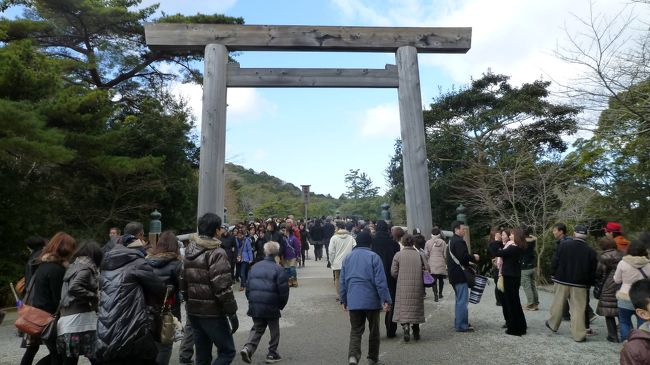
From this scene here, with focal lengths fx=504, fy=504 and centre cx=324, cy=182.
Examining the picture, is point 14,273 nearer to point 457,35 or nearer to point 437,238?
point 437,238

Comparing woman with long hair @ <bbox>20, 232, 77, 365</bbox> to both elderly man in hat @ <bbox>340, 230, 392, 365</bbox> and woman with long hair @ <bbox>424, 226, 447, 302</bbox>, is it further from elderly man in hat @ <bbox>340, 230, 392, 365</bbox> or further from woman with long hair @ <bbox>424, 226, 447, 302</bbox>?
woman with long hair @ <bbox>424, 226, 447, 302</bbox>

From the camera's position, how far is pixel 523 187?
1788cm

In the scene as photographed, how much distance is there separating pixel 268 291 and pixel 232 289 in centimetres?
67

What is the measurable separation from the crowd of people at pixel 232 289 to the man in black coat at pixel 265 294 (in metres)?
0.01

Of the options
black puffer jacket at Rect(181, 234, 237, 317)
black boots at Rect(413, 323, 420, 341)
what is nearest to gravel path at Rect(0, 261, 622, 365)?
black boots at Rect(413, 323, 420, 341)

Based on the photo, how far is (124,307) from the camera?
389 cm

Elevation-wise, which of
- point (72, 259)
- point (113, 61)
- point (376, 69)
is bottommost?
point (72, 259)

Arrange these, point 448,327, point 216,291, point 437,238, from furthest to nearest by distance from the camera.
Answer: point 437,238
point 448,327
point 216,291

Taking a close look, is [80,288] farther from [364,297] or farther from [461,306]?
[461,306]

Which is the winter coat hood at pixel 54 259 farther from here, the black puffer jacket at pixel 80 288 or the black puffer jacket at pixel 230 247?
the black puffer jacket at pixel 230 247

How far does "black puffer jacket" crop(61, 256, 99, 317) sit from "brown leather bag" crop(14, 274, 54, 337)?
1.08 feet

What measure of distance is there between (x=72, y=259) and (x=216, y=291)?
1429 mm

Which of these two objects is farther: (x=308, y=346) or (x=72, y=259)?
(x=308, y=346)

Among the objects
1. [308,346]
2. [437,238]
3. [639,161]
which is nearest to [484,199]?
[639,161]
